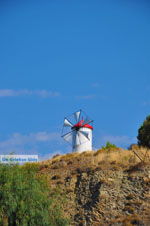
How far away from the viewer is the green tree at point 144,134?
6851 cm

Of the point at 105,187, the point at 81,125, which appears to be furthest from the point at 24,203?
the point at 81,125

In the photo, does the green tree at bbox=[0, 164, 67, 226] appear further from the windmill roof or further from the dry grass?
the windmill roof

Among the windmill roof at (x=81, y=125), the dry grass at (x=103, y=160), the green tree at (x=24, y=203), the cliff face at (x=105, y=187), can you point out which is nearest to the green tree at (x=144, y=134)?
the windmill roof at (x=81, y=125)

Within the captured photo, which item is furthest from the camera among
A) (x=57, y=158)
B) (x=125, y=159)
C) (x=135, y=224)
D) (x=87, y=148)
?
(x=87, y=148)

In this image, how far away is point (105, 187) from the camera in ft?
144

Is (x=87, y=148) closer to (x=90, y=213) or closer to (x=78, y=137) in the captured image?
(x=78, y=137)

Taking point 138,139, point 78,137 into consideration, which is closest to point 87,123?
point 78,137

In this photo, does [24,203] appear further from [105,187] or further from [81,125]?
[81,125]

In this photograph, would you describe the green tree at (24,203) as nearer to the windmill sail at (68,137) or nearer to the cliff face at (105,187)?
the cliff face at (105,187)

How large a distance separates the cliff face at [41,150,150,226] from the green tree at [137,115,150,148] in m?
16.4

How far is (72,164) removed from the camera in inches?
2018

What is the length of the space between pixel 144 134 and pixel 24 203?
37078mm

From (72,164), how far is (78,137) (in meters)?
16.9

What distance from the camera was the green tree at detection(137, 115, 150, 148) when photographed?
68.5m
